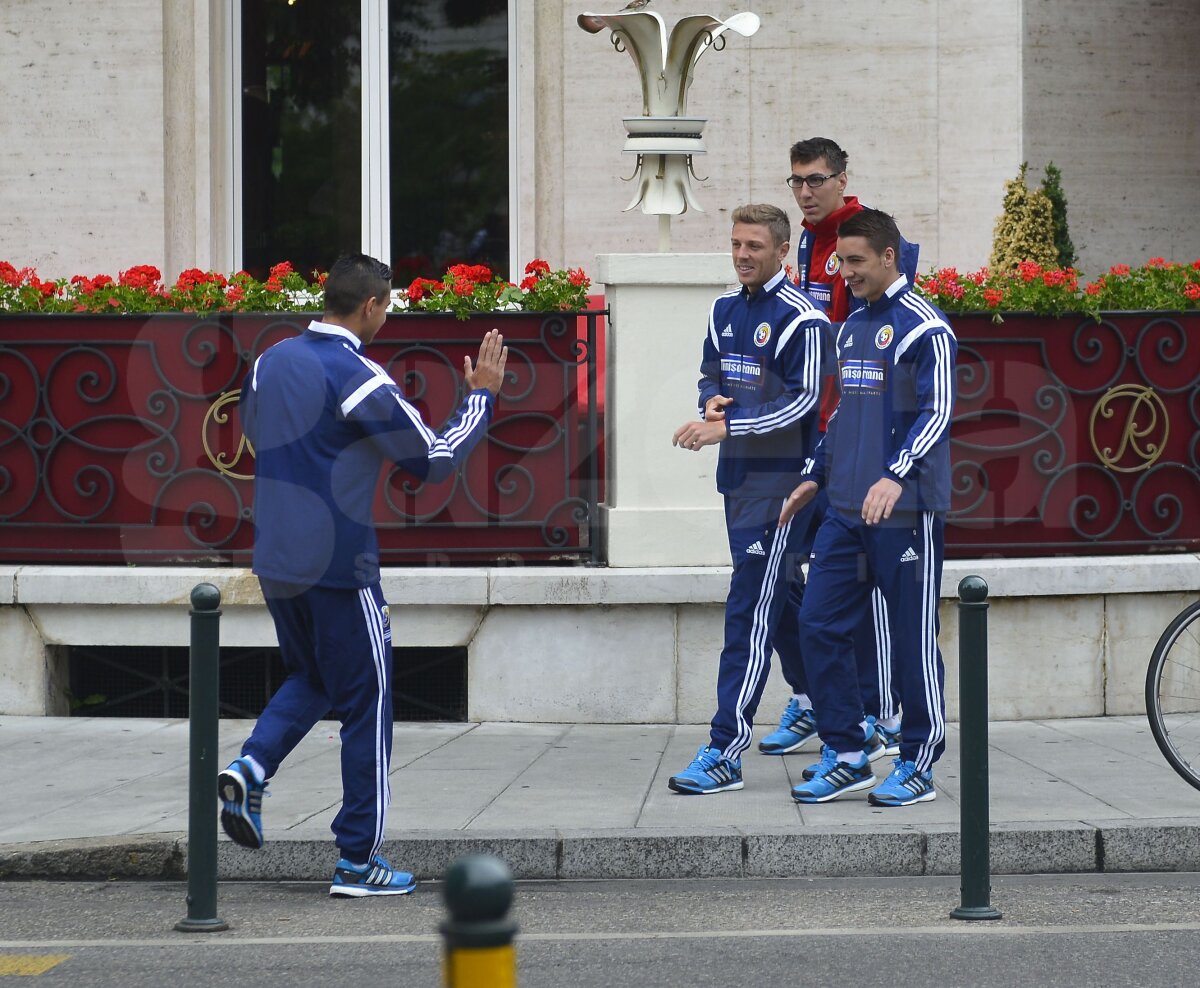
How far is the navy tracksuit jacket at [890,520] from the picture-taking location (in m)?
6.59

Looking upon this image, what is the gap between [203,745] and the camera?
5383 mm

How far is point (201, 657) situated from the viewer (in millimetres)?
5328

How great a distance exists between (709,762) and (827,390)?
162 centimetres

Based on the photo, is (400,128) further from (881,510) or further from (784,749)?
(881,510)

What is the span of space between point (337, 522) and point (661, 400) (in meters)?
3.54

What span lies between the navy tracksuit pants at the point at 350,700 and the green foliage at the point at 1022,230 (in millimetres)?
7090

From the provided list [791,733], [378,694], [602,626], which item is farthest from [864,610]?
[378,694]

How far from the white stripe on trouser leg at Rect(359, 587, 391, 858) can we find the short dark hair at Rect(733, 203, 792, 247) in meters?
2.26

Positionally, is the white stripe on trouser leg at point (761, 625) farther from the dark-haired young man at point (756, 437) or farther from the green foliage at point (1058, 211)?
the green foliage at point (1058, 211)

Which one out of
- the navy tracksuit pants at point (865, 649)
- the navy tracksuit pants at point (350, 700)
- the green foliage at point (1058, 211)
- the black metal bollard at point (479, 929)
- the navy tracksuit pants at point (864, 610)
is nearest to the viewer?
the black metal bollard at point (479, 929)

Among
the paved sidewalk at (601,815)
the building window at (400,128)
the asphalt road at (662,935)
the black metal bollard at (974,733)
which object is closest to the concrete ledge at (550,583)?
the paved sidewalk at (601,815)

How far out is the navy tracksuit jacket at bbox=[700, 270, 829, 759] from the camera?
274 inches

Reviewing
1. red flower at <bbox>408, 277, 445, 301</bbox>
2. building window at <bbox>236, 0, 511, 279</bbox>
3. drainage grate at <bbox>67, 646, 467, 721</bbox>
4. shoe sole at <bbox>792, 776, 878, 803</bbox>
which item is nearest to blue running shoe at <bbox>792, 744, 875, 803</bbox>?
shoe sole at <bbox>792, 776, 878, 803</bbox>

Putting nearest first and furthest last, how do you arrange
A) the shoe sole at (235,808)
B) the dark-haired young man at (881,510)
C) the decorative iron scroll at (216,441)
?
1. the shoe sole at (235,808)
2. the dark-haired young man at (881,510)
3. the decorative iron scroll at (216,441)
